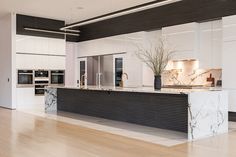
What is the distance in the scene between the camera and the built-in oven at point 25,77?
877 cm

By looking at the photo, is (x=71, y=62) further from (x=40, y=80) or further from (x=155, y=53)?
(x=155, y=53)

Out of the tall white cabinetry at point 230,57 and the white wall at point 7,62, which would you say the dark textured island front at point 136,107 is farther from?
the white wall at point 7,62

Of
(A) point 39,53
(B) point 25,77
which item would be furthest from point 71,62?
(B) point 25,77

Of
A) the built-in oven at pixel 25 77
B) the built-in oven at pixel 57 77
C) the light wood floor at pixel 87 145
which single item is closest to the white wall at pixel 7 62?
the built-in oven at pixel 25 77

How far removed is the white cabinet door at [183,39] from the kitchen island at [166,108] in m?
1.97

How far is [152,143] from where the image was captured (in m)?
4.15

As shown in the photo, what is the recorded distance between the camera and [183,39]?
22.8ft

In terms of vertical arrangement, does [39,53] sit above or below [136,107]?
above

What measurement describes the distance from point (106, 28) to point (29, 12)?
2.63 metres

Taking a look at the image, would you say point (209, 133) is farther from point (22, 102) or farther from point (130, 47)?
point (22, 102)

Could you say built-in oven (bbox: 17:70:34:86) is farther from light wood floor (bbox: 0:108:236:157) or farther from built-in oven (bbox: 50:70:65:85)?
light wood floor (bbox: 0:108:236:157)

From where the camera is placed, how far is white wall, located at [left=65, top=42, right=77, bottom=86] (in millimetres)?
10898

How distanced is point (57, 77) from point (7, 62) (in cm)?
177

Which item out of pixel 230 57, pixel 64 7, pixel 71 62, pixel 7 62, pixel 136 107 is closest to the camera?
pixel 136 107
